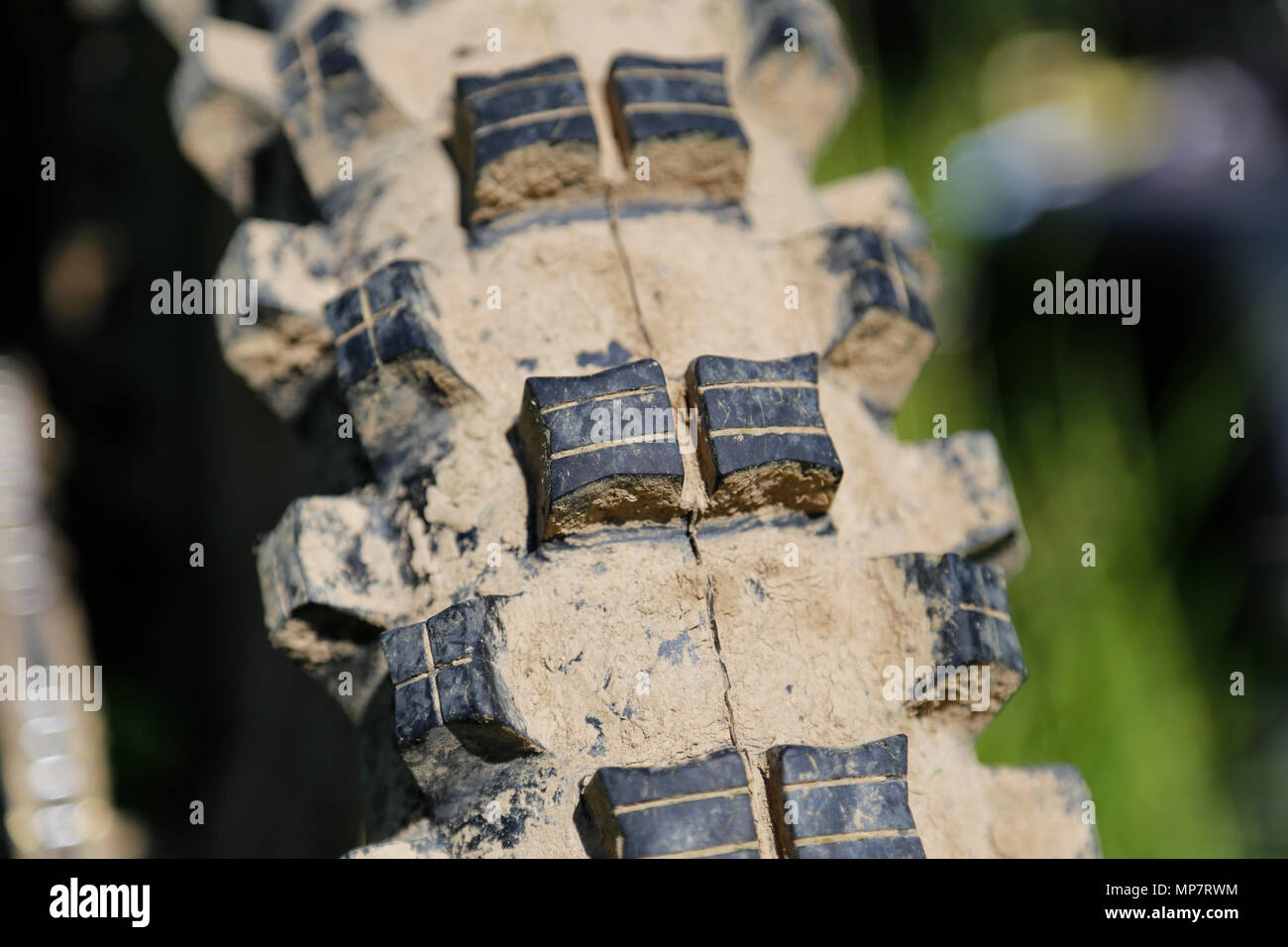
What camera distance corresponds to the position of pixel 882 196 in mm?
1138

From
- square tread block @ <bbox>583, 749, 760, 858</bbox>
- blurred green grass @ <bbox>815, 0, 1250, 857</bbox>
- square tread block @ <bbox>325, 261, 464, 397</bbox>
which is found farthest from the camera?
blurred green grass @ <bbox>815, 0, 1250, 857</bbox>

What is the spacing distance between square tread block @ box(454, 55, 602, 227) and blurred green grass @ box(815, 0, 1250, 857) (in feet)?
2.47

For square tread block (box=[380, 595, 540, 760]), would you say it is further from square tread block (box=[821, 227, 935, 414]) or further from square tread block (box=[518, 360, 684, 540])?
square tread block (box=[821, 227, 935, 414])

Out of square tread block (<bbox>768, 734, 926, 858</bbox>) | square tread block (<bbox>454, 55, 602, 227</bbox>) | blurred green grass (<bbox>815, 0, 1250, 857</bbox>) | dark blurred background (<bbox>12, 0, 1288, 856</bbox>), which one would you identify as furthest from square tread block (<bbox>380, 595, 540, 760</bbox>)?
blurred green grass (<bbox>815, 0, 1250, 857</bbox>)

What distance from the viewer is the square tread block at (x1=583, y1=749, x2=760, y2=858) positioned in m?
0.72

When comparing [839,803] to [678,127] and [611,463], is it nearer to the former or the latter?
Answer: [611,463]

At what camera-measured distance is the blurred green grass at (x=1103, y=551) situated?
1499mm

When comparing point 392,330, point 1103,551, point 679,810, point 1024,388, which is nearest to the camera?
point 679,810

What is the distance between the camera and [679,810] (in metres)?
0.73

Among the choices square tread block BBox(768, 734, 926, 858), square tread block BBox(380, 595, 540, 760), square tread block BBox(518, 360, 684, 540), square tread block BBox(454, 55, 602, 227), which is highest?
square tread block BBox(454, 55, 602, 227)

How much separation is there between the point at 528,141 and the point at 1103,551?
3.30ft

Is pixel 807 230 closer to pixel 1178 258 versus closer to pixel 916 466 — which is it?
pixel 916 466

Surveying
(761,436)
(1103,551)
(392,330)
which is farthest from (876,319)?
(1103,551)

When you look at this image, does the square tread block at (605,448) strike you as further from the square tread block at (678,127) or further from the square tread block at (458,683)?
the square tread block at (678,127)
